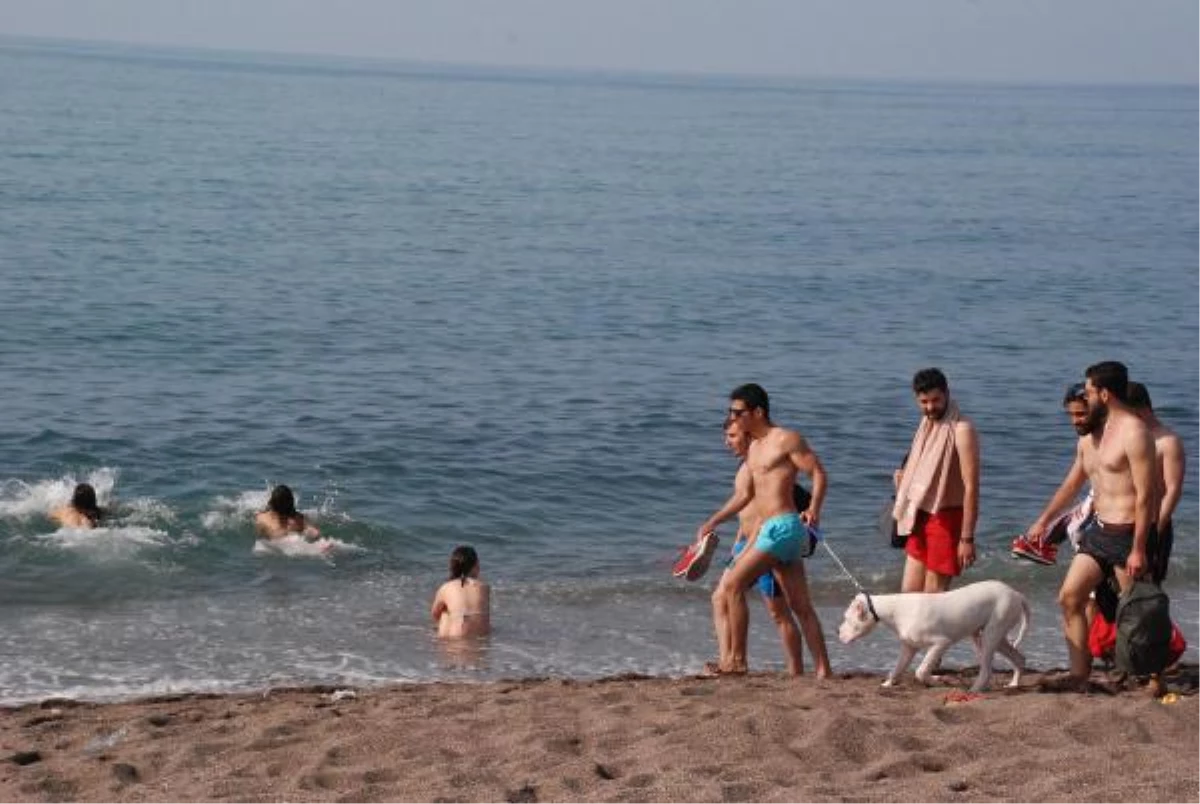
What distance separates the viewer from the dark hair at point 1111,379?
9031 millimetres

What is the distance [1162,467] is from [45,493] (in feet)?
34.5

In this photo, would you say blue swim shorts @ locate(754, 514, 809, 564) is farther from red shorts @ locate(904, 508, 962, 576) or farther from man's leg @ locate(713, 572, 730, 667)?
red shorts @ locate(904, 508, 962, 576)

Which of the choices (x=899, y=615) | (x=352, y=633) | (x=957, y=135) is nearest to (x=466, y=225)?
(x=352, y=633)

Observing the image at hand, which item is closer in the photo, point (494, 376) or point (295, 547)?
point (295, 547)

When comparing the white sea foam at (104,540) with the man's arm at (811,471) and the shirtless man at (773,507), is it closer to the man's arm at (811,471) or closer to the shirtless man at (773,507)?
the shirtless man at (773,507)

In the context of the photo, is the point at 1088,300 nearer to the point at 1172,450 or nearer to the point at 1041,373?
the point at 1041,373

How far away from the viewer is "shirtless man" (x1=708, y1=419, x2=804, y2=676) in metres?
10.0

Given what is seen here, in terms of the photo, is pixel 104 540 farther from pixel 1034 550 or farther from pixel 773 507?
pixel 1034 550

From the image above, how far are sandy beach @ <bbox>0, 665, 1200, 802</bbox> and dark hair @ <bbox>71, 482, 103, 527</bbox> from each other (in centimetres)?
558

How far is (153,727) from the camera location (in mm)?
9133

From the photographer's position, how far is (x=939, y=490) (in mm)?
9648

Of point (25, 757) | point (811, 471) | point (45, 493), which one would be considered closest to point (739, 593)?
point (811, 471)

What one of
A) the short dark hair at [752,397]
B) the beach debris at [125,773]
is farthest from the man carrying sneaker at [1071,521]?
the beach debris at [125,773]

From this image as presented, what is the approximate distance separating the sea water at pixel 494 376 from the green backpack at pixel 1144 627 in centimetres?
300
